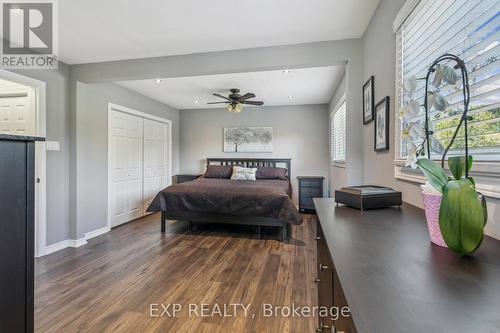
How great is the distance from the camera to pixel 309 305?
1935 millimetres

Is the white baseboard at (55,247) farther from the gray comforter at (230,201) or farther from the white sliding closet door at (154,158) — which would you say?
the white sliding closet door at (154,158)

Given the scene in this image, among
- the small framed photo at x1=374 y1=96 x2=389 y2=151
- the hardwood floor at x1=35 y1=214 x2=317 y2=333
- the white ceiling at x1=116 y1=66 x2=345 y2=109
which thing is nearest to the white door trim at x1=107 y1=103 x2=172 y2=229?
the white ceiling at x1=116 y1=66 x2=345 y2=109

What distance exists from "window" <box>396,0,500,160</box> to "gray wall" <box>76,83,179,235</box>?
12.7ft

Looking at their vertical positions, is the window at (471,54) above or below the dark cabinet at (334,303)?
above

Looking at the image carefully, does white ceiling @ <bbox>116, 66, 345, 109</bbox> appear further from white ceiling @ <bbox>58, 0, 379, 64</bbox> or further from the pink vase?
the pink vase

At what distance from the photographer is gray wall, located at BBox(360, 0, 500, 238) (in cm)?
163

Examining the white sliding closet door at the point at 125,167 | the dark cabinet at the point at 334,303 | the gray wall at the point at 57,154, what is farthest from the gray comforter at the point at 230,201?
the dark cabinet at the point at 334,303

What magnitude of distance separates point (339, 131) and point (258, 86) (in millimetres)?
1611

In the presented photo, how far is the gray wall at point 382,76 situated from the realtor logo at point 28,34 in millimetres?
2666

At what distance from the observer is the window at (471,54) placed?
33.2 inches

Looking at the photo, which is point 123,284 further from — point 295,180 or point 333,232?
point 295,180

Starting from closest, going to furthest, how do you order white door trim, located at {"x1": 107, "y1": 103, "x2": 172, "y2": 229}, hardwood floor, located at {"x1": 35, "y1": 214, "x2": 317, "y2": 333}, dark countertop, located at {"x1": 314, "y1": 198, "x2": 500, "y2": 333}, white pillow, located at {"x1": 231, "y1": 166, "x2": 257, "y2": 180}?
dark countertop, located at {"x1": 314, "y1": 198, "x2": 500, "y2": 333} → hardwood floor, located at {"x1": 35, "y1": 214, "x2": 317, "y2": 333} → white door trim, located at {"x1": 107, "y1": 103, "x2": 172, "y2": 229} → white pillow, located at {"x1": 231, "y1": 166, "x2": 257, "y2": 180}

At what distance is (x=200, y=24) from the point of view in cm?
225

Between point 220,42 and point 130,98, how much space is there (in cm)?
263
